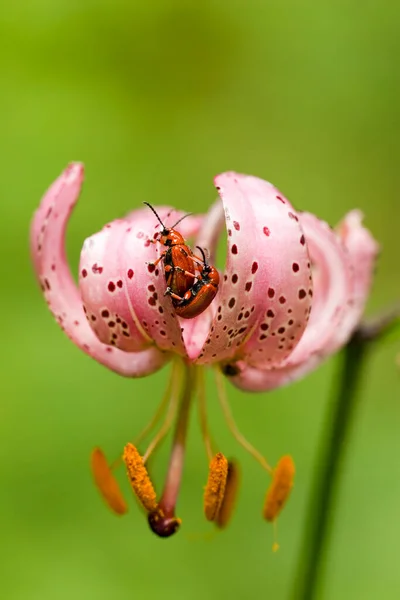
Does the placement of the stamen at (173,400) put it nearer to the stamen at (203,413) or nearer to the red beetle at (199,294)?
the stamen at (203,413)

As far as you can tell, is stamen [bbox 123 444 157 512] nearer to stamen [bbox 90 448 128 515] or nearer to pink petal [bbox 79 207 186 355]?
stamen [bbox 90 448 128 515]

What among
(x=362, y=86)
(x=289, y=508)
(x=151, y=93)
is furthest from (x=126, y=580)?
(x=362, y=86)

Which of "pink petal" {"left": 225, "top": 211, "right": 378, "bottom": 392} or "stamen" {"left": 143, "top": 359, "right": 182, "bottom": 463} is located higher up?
"pink petal" {"left": 225, "top": 211, "right": 378, "bottom": 392}

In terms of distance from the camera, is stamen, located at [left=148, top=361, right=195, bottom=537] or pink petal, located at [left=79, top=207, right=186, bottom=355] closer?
pink petal, located at [left=79, top=207, right=186, bottom=355]

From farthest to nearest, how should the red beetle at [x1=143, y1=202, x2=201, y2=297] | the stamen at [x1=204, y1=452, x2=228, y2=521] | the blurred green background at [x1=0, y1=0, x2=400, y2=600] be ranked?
the blurred green background at [x1=0, y1=0, x2=400, y2=600], the stamen at [x1=204, y1=452, x2=228, y2=521], the red beetle at [x1=143, y1=202, x2=201, y2=297]

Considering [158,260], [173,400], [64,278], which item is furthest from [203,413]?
[158,260]

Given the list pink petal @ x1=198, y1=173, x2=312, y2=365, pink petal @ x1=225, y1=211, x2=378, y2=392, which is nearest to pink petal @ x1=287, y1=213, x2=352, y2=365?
pink petal @ x1=225, y1=211, x2=378, y2=392

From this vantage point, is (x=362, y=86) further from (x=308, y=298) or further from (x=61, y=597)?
(x=308, y=298)
